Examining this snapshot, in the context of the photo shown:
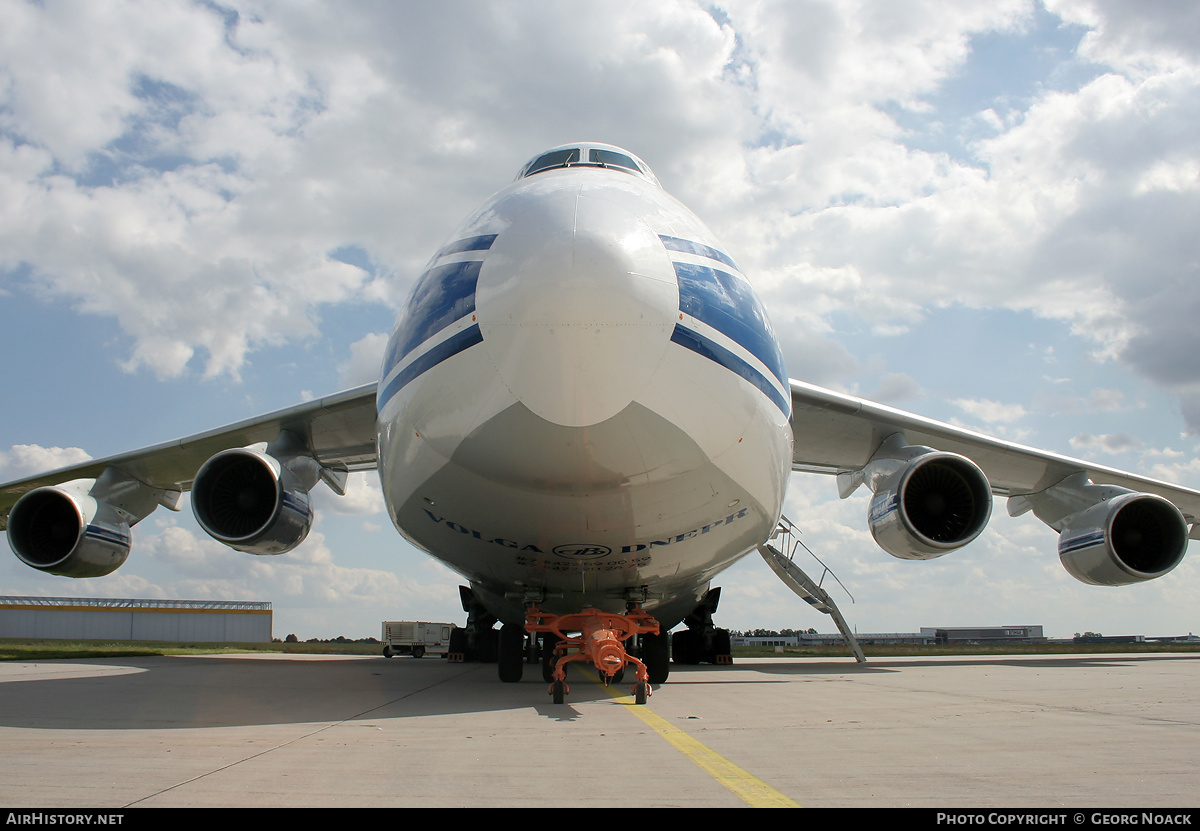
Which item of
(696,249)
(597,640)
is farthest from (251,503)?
(696,249)

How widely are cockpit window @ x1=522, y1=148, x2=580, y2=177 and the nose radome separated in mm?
2795

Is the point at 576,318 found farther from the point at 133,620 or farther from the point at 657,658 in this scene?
the point at 133,620

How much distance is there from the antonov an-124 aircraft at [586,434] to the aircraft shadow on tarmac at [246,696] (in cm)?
74

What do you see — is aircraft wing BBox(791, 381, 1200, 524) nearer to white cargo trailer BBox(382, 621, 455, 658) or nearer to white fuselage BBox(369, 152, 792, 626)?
white fuselage BBox(369, 152, 792, 626)

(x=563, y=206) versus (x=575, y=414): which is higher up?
(x=563, y=206)

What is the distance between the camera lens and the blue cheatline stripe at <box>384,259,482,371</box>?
16.5ft

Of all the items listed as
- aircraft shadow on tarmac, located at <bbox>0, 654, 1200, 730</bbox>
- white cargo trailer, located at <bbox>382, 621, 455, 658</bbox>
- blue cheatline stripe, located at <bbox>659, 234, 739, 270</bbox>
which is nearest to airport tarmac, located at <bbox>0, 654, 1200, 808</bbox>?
aircraft shadow on tarmac, located at <bbox>0, 654, 1200, 730</bbox>

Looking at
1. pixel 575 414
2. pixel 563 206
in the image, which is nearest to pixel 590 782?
pixel 575 414

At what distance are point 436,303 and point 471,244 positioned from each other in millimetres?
484

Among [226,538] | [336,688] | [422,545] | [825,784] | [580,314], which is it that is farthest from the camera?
[226,538]

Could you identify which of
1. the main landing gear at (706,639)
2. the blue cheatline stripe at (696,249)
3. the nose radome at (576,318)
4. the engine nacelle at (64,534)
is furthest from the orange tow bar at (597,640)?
the main landing gear at (706,639)

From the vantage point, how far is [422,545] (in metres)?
6.85
